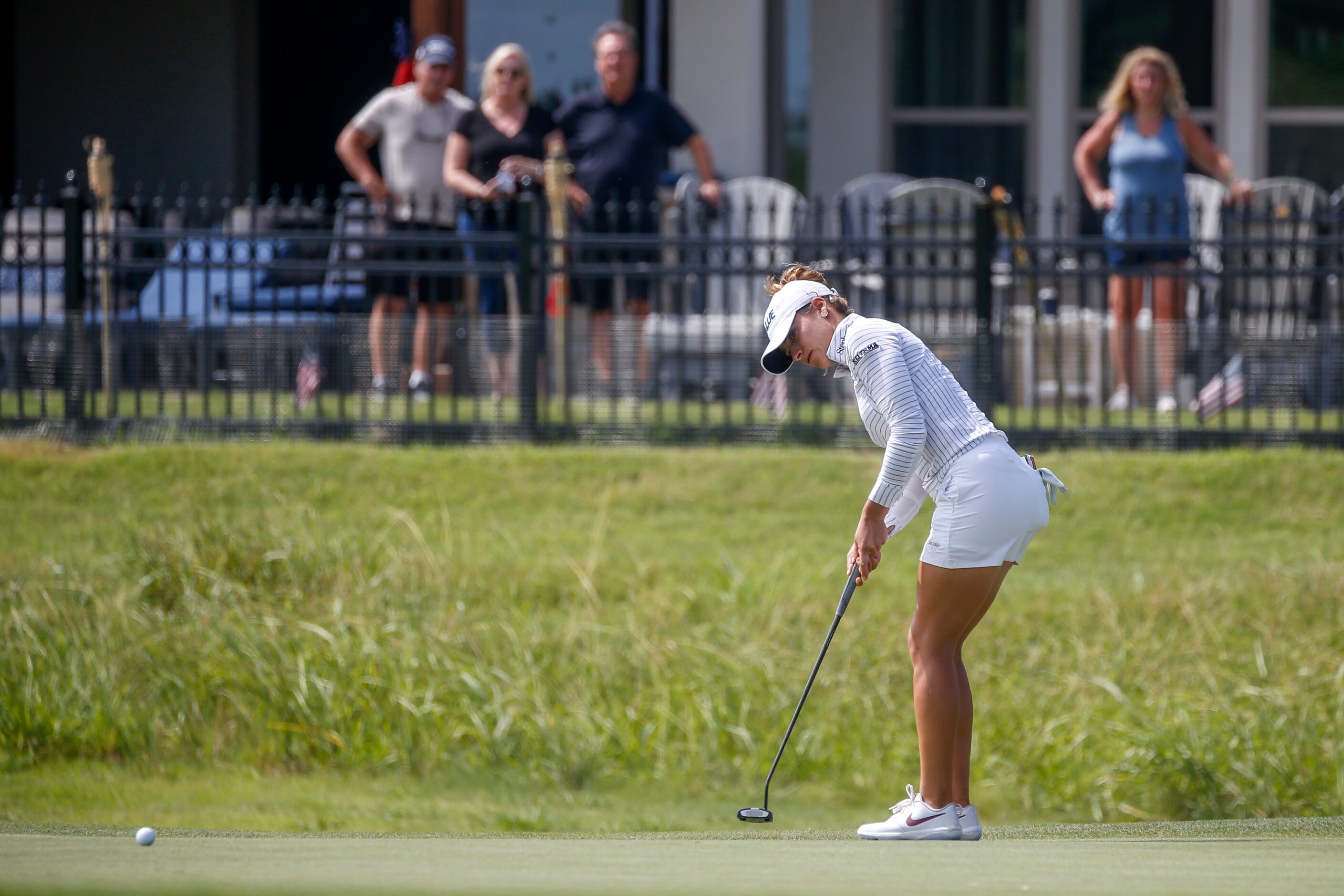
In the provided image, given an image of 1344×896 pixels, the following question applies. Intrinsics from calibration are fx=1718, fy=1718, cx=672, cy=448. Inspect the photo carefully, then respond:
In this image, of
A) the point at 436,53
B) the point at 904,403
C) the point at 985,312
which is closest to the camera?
the point at 904,403

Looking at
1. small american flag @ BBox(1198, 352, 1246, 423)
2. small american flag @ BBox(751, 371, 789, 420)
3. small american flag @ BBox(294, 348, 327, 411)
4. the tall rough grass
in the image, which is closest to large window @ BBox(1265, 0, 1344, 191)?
small american flag @ BBox(1198, 352, 1246, 423)

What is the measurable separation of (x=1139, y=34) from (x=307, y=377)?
7775mm

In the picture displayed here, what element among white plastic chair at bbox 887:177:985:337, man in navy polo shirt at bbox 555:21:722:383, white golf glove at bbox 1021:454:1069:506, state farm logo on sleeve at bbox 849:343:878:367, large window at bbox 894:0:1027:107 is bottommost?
white golf glove at bbox 1021:454:1069:506

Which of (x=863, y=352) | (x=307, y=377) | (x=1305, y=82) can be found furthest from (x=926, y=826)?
(x=1305, y=82)

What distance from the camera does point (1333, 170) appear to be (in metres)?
14.1

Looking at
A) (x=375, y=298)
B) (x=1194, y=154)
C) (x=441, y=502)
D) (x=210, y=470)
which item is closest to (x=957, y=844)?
(x=441, y=502)

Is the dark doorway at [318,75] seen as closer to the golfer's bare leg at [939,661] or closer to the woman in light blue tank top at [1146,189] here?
the woman in light blue tank top at [1146,189]

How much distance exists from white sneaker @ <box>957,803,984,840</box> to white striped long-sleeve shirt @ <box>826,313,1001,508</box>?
2.99ft

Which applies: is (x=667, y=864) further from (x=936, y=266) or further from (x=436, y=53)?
(x=436, y=53)

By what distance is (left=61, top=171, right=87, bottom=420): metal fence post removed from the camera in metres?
9.77

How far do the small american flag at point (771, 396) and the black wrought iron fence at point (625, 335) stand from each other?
1 centimetres

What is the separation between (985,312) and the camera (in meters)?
9.42

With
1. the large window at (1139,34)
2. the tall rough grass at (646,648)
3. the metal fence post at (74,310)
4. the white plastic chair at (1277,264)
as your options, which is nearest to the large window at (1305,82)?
the large window at (1139,34)

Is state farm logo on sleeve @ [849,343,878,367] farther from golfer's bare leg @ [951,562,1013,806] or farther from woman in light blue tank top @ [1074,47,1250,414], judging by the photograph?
woman in light blue tank top @ [1074,47,1250,414]
